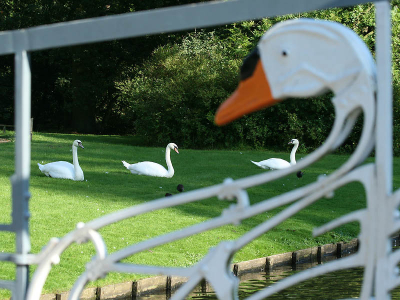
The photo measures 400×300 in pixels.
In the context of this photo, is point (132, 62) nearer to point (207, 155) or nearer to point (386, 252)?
point (207, 155)

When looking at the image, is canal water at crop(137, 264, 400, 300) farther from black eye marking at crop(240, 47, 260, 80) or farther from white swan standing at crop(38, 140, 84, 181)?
white swan standing at crop(38, 140, 84, 181)

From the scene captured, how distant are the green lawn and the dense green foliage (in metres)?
5.90

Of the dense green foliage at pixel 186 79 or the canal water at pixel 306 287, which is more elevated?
the dense green foliage at pixel 186 79

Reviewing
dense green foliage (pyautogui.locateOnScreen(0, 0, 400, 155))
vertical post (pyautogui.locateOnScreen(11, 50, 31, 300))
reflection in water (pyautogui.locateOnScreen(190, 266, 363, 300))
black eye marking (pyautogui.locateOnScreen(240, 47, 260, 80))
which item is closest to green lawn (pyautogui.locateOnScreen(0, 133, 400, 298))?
reflection in water (pyautogui.locateOnScreen(190, 266, 363, 300))

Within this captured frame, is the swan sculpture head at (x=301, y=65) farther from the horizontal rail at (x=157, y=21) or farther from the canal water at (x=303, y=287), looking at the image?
the canal water at (x=303, y=287)

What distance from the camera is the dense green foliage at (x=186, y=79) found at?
866 inches

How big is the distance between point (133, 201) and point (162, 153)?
28.4 ft

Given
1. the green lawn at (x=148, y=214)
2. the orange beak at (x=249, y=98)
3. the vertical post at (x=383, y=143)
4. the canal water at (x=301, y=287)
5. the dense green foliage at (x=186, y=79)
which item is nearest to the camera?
the vertical post at (x=383, y=143)

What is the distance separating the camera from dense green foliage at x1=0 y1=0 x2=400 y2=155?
72.1 ft

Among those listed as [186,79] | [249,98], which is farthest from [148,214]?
[186,79]

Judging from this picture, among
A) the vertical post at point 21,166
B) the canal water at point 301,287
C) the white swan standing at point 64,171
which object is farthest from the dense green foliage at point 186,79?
the vertical post at point 21,166

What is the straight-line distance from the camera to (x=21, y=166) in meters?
2.08

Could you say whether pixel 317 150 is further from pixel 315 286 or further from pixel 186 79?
pixel 186 79

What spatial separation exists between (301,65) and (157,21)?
49 centimetres
